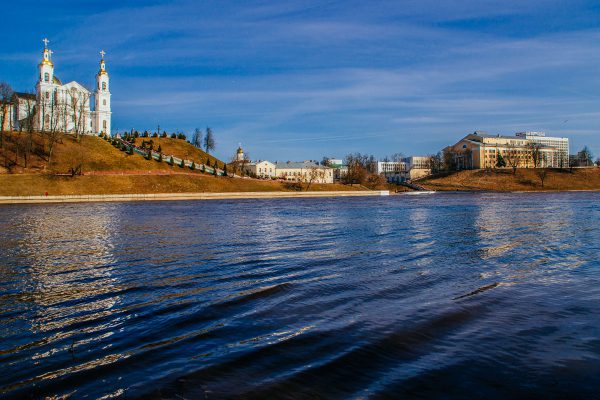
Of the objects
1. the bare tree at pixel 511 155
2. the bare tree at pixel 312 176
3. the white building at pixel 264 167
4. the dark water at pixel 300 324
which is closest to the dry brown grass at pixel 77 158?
the bare tree at pixel 312 176

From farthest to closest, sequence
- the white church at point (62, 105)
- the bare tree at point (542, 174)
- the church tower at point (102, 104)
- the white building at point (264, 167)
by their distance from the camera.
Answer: the white building at point (264, 167), the bare tree at point (542, 174), the church tower at point (102, 104), the white church at point (62, 105)

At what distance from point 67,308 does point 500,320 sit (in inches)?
327

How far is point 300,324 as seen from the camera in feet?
28.2

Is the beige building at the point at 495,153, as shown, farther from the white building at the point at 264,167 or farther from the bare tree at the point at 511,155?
the white building at the point at 264,167

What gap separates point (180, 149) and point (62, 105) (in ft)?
100

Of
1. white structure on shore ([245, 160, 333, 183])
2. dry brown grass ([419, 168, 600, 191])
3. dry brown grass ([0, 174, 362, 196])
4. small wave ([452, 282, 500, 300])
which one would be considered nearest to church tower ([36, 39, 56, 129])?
dry brown grass ([0, 174, 362, 196])

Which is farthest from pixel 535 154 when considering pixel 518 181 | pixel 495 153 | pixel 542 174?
pixel 518 181

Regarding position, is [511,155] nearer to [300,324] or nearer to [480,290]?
[480,290]

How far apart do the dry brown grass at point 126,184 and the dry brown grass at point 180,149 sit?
23263 millimetres

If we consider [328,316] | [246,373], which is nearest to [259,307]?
[328,316]

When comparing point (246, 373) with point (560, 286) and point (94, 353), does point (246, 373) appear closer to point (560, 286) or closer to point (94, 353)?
point (94, 353)

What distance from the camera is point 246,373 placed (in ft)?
21.1

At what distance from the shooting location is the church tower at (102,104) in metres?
117

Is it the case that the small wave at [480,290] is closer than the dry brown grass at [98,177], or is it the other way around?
the small wave at [480,290]
